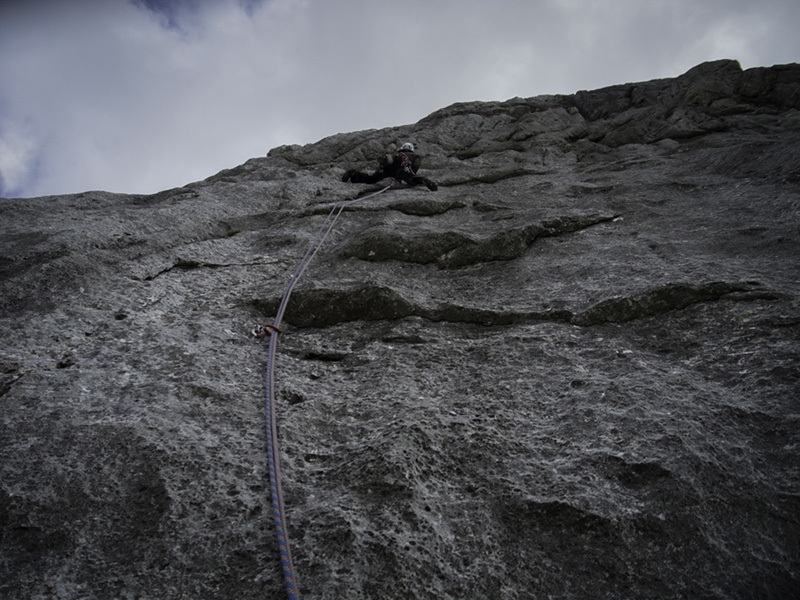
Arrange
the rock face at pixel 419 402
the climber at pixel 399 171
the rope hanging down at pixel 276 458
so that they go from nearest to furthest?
1. the rope hanging down at pixel 276 458
2. the rock face at pixel 419 402
3. the climber at pixel 399 171

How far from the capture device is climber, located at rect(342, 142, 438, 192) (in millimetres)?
10156

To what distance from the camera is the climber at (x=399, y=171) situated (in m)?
10.2

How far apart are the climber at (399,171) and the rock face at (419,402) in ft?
8.49

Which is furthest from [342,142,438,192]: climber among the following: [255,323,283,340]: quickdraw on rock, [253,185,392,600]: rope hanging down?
[255,323,283,340]: quickdraw on rock

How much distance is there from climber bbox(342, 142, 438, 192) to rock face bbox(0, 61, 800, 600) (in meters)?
2.59

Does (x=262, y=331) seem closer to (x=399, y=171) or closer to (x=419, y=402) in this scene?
(x=419, y=402)

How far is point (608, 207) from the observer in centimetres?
757

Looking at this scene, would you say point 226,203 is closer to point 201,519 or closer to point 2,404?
point 2,404

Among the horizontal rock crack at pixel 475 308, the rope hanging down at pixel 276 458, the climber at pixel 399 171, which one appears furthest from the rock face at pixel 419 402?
the climber at pixel 399 171

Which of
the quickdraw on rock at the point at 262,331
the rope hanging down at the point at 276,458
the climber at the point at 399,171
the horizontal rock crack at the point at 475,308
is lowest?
the rope hanging down at the point at 276,458

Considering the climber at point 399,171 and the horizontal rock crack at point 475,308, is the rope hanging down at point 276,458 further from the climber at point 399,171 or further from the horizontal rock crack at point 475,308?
the climber at point 399,171

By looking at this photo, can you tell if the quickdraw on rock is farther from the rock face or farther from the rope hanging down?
the rock face

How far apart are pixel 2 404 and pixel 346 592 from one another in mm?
2673

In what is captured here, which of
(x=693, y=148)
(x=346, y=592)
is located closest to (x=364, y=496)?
(x=346, y=592)
